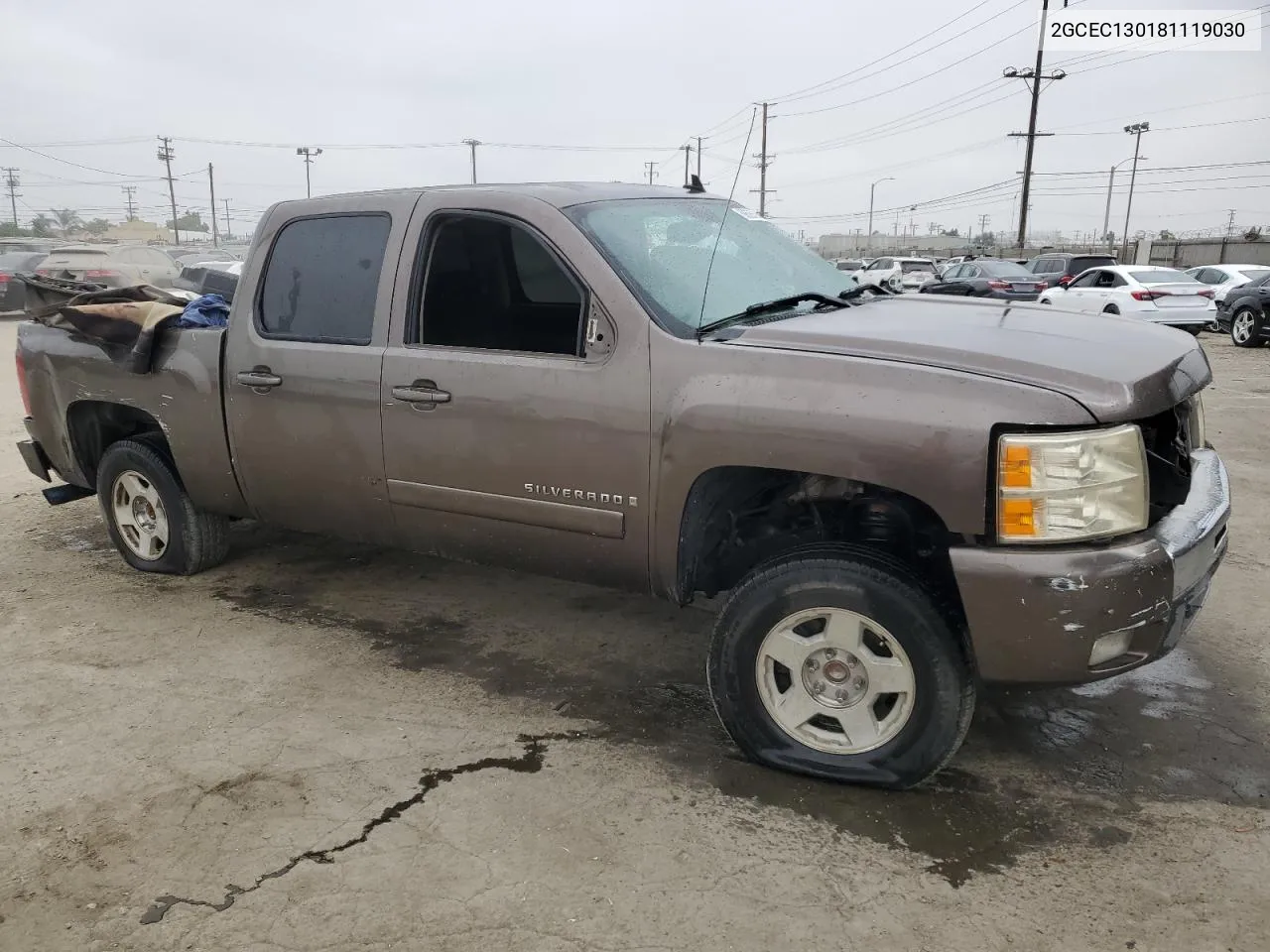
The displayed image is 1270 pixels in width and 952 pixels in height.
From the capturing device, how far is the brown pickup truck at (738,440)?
2.58 m

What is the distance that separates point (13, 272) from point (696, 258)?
2444cm

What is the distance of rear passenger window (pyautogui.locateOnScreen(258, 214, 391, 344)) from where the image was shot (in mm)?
3820

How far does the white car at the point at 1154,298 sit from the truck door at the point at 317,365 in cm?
1485

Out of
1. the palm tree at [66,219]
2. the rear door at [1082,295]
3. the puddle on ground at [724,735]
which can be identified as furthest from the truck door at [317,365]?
the palm tree at [66,219]

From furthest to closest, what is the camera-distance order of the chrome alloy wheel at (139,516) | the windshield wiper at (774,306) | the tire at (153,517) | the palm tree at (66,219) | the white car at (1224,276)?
1. the palm tree at (66,219)
2. the white car at (1224,276)
3. the chrome alloy wheel at (139,516)
4. the tire at (153,517)
5. the windshield wiper at (774,306)

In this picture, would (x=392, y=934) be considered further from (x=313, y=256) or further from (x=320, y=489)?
(x=313, y=256)

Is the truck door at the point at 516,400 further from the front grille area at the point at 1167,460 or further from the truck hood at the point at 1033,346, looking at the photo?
the front grille area at the point at 1167,460

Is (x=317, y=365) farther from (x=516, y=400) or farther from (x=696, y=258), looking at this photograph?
(x=696, y=258)

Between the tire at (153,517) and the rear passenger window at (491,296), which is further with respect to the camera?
the tire at (153,517)

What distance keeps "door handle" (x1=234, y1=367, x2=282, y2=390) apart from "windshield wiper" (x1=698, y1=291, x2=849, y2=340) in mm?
1957

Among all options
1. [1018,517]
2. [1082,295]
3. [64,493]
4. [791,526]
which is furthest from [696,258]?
[1082,295]

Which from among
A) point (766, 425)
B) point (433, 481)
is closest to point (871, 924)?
point (766, 425)

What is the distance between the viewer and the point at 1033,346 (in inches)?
112

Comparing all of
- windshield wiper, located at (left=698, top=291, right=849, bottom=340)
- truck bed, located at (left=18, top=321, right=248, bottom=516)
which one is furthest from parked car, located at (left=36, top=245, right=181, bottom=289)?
windshield wiper, located at (left=698, top=291, right=849, bottom=340)
